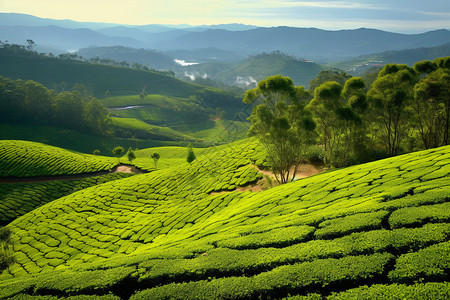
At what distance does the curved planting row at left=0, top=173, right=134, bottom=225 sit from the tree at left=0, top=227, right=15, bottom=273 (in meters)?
16.0

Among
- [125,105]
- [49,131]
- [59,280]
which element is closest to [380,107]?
[59,280]

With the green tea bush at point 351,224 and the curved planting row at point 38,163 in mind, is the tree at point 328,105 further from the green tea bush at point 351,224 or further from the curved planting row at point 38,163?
the curved planting row at point 38,163

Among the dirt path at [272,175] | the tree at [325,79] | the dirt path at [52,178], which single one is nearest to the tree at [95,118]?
the dirt path at [52,178]

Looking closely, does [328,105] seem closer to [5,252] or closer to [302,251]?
[302,251]

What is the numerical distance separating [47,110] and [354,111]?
140475mm

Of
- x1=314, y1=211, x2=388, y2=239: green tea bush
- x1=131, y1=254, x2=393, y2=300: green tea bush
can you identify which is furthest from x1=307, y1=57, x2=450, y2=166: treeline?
x1=131, y1=254, x2=393, y2=300: green tea bush

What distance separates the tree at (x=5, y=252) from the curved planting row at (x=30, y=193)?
630 inches

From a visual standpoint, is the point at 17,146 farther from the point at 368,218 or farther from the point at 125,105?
the point at 125,105

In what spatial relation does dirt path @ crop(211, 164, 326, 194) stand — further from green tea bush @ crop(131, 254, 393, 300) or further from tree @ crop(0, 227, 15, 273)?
tree @ crop(0, 227, 15, 273)

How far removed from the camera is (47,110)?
121 m

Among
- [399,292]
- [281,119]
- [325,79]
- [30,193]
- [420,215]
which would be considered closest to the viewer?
[399,292]

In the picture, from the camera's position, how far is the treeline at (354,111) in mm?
28406

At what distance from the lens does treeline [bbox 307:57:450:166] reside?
28.2 meters

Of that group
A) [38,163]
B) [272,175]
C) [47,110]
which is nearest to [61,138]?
[47,110]
